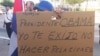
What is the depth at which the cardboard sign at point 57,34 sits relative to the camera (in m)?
4.22

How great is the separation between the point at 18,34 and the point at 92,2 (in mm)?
64218

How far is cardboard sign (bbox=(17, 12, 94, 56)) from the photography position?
13.9 feet

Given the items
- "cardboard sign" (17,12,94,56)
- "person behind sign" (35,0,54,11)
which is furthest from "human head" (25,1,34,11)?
"cardboard sign" (17,12,94,56)

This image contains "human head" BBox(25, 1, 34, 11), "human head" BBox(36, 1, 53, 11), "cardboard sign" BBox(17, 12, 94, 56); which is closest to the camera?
"cardboard sign" BBox(17, 12, 94, 56)

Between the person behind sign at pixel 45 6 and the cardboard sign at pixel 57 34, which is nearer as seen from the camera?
the cardboard sign at pixel 57 34

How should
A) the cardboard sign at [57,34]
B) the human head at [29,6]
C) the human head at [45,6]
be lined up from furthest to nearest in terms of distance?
the human head at [29,6], the human head at [45,6], the cardboard sign at [57,34]

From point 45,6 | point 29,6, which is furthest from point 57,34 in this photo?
point 29,6

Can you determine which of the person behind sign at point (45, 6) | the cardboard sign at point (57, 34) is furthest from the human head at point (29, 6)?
the cardboard sign at point (57, 34)

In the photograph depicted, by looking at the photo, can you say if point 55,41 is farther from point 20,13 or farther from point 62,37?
point 20,13

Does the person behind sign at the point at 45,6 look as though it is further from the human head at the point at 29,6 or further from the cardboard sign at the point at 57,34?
the human head at the point at 29,6

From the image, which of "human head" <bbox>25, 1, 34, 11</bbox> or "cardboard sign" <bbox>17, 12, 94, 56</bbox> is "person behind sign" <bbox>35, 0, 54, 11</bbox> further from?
"human head" <bbox>25, 1, 34, 11</bbox>

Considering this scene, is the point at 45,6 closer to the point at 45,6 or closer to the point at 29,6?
the point at 45,6

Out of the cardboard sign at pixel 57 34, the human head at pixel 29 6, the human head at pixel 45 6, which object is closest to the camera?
the cardboard sign at pixel 57 34

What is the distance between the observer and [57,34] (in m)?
4.25
